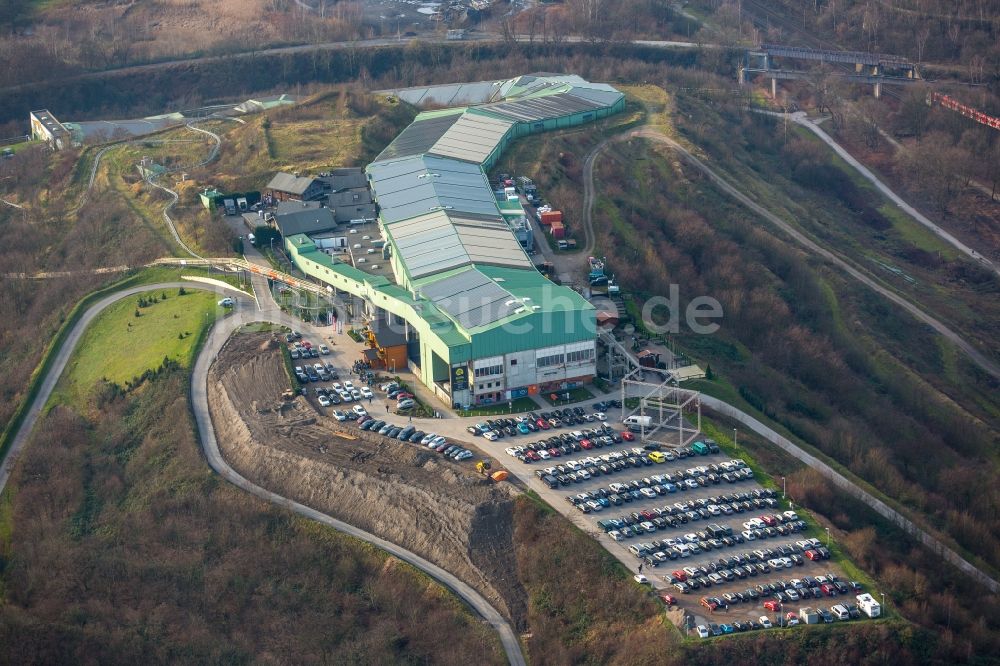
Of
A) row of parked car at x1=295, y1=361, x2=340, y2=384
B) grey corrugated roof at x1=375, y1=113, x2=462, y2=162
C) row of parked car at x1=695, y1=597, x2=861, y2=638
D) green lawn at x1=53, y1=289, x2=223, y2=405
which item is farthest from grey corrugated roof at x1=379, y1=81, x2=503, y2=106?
row of parked car at x1=695, y1=597, x2=861, y2=638

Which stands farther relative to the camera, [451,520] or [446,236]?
[446,236]

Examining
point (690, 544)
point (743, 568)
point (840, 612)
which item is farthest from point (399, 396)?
point (840, 612)

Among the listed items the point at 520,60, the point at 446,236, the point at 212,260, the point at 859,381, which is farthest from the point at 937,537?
the point at 520,60

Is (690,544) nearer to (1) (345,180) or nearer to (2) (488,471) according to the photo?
(2) (488,471)

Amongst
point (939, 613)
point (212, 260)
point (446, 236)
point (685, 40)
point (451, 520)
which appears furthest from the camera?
point (685, 40)

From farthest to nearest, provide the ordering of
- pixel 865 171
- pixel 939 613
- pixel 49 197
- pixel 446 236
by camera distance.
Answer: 1. pixel 865 171
2. pixel 49 197
3. pixel 446 236
4. pixel 939 613

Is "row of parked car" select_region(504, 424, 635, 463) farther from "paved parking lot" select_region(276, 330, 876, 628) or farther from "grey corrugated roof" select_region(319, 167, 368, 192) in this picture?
"grey corrugated roof" select_region(319, 167, 368, 192)

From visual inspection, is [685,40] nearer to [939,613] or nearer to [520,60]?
[520,60]
